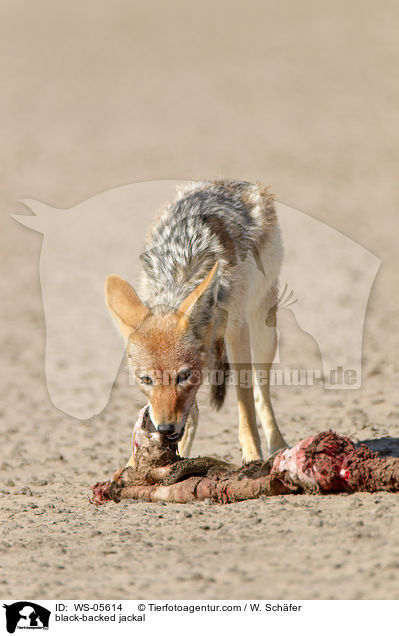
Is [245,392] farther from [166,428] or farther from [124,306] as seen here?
[166,428]

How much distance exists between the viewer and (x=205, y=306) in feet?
22.0

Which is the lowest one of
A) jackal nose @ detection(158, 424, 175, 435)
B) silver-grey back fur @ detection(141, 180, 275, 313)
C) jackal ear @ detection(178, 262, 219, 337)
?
jackal nose @ detection(158, 424, 175, 435)

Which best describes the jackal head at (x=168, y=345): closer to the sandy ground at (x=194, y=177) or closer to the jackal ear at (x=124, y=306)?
the jackal ear at (x=124, y=306)

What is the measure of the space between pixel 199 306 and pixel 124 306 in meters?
0.61

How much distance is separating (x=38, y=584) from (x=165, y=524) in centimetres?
112

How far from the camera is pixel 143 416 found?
677 cm

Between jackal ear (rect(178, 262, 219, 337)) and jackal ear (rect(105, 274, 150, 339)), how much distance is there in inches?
13.3

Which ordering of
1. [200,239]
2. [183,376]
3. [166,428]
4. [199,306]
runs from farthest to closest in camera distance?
[200,239] < [199,306] < [183,376] < [166,428]

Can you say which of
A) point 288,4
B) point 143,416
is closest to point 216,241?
point 143,416

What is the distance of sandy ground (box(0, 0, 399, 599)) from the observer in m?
4.88

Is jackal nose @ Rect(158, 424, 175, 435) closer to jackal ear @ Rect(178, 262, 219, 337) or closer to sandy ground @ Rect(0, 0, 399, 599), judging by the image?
sandy ground @ Rect(0, 0, 399, 599)

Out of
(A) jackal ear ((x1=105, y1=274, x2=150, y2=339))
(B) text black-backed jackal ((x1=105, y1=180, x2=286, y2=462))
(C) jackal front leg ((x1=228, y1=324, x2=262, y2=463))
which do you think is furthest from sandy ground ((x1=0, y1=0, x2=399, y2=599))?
(A) jackal ear ((x1=105, y1=274, x2=150, y2=339))

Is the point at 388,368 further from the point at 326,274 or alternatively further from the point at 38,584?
the point at 38,584

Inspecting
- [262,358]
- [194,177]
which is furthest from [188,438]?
[194,177]
